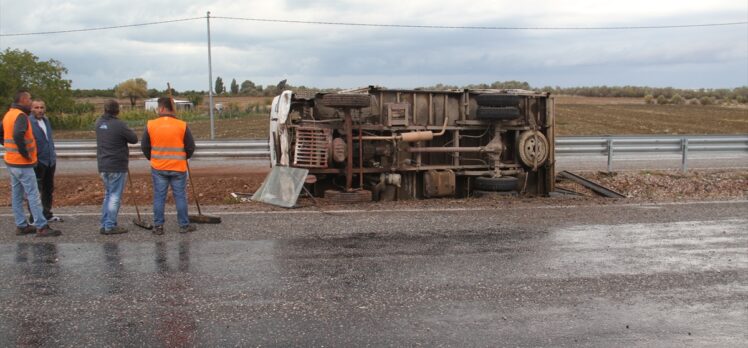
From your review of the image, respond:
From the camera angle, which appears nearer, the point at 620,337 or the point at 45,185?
the point at 620,337

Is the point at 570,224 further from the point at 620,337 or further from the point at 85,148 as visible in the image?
the point at 85,148

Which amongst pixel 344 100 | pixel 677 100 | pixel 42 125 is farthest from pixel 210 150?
pixel 677 100

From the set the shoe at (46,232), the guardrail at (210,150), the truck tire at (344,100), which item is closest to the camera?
the shoe at (46,232)

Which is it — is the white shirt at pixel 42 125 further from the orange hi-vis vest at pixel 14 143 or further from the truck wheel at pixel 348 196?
the truck wheel at pixel 348 196

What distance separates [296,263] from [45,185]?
4.41 m

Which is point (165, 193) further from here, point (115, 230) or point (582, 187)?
point (582, 187)

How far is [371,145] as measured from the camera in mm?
11281

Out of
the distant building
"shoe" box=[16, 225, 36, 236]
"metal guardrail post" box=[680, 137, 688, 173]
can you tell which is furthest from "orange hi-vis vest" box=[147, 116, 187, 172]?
the distant building

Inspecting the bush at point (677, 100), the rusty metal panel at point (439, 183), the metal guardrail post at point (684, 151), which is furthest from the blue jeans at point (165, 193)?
the bush at point (677, 100)

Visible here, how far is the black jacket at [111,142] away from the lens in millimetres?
7895

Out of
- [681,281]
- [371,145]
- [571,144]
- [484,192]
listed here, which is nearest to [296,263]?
[681,281]

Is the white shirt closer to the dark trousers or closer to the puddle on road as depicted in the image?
the dark trousers

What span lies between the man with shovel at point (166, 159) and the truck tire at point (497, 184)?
18.6 ft

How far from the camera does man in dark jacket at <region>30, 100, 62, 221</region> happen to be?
837cm
